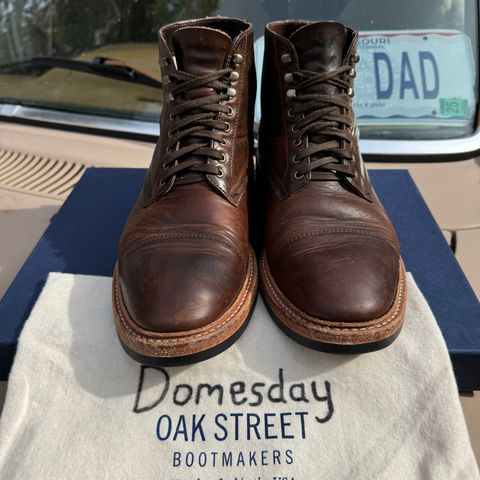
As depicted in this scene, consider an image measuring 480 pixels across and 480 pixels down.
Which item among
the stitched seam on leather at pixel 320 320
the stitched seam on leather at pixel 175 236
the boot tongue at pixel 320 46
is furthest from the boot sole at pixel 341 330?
the boot tongue at pixel 320 46

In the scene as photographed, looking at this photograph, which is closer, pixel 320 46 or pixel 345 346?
pixel 345 346

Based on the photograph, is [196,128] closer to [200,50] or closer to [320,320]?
[200,50]

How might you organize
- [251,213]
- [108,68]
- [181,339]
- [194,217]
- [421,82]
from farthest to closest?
1. [108,68]
2. [421,82]
3. [251,213]
4. [194,217]
5. [181,339]

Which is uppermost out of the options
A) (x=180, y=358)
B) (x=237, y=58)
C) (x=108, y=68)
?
(x=237, y=58)

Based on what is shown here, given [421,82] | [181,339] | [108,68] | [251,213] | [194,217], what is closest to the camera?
[181,339]

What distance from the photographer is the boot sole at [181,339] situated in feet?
1.80

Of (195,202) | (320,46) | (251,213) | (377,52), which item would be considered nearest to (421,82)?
(377,52)

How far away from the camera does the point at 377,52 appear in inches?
42.7

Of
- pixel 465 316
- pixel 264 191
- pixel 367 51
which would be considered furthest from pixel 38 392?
pixel 367 51

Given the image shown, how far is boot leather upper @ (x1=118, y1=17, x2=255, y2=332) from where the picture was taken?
0.57 meters

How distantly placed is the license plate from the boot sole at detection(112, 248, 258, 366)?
2.19 ft

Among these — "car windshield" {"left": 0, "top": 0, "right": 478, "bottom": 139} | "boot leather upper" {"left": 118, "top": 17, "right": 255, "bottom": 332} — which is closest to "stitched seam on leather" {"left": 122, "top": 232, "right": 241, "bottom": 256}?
"boot leather upper" {"left": 118, "top": 17, "right": 255, "bottom": 332}

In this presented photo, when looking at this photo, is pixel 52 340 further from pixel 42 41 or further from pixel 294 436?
pixel 42 41

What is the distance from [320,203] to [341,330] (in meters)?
0.21
